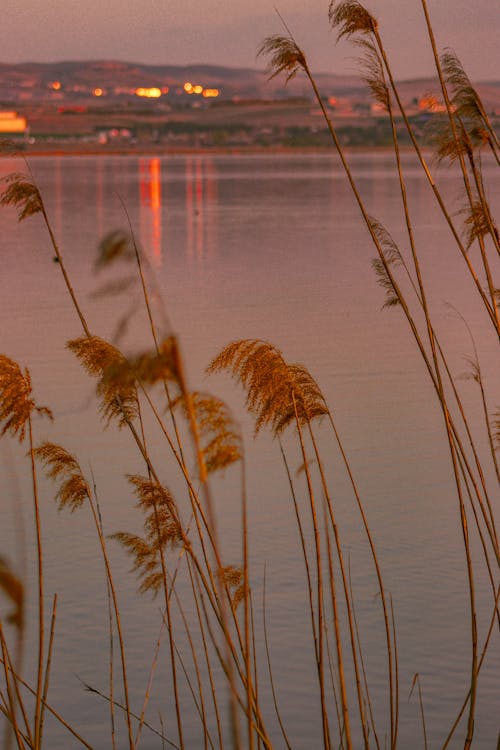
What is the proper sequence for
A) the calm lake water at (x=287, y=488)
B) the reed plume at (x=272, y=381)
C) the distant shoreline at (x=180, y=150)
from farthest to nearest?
the distant shoreline at (x=180, y=150) → the calm lake water at (x=287, y=488) → the reed plume at (x=272, y=381)

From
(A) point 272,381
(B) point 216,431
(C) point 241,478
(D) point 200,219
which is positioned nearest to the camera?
(B) point 216,431

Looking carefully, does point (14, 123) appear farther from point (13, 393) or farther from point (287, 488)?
point (13, 393)

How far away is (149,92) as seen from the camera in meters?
197

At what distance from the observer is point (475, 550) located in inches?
232

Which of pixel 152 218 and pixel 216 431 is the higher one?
pixel 152 218

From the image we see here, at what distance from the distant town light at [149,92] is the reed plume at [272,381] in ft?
639

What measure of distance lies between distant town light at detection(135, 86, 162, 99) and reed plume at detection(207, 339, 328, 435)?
639 feet

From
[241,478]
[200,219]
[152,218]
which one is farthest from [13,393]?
[152,218]

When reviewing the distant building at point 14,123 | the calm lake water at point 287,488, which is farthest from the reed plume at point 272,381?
the distant building at point 14,123

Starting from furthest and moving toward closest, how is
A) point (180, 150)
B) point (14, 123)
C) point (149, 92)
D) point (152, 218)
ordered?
point (149, 92), point (14, 123), point (180, 150), point (152, 218)

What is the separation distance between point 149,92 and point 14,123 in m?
56.9

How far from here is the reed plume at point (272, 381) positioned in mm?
2902

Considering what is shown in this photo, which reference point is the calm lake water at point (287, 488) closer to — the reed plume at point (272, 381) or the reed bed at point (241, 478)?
the reed bed at point (241, 478)

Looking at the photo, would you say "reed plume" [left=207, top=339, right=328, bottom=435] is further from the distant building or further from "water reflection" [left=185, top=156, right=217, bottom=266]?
the distant building
